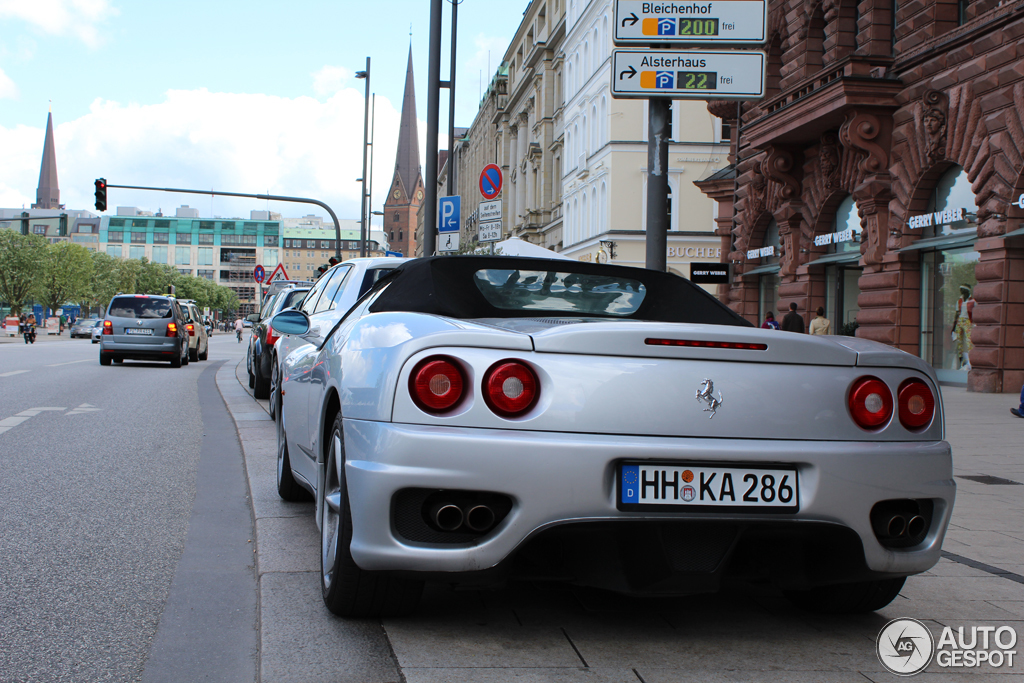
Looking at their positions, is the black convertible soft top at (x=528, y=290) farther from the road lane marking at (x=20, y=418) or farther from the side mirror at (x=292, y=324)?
the road lane marking at (x=20, y=418)

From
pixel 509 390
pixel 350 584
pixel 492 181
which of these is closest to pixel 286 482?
pixel 350 584

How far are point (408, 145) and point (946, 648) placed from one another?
148777 mm

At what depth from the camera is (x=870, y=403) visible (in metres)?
3.41

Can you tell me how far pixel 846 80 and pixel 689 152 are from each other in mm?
22386

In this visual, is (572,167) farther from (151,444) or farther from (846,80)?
(151,444)

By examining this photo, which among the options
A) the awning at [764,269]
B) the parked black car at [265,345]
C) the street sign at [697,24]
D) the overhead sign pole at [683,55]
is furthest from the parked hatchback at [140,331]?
the street sign at [697,24]

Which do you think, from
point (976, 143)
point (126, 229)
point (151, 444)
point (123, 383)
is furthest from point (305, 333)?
point (126, 229)

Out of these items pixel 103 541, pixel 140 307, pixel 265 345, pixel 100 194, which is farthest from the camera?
pixel 100 194

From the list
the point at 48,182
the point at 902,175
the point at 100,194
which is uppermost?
the point at 48,182

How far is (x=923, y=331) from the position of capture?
20.0m

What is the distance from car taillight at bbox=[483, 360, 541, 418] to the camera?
315 centimetres

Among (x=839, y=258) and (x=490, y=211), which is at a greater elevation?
(x=839, y=258)

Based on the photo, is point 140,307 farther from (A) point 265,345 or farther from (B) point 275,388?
(B) point 275,388

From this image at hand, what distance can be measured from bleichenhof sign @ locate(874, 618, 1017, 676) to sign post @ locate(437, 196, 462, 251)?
1213 cm
